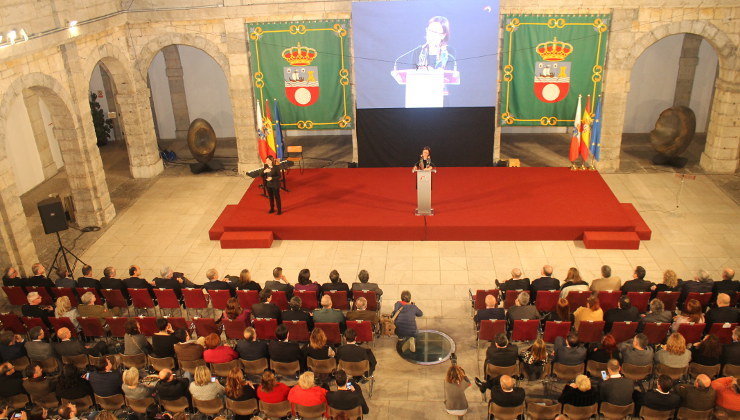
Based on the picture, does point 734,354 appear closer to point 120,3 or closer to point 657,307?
point 657,307

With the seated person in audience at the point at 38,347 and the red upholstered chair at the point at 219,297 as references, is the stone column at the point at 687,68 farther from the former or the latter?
the seated person in audience at the point at 38,347

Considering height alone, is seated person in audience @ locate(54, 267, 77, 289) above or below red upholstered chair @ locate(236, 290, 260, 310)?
above

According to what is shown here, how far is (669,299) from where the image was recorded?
428 inches

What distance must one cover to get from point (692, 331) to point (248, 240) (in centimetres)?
908

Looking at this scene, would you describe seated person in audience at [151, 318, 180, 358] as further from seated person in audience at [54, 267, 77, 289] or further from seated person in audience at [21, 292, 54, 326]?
seated person in audience at [54, 267, 77, 289]

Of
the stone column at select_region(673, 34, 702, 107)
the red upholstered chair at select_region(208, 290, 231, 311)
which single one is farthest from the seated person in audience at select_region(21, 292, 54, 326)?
the stone column at select_region(673, 34, 702, 107)

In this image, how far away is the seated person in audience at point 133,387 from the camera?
29.1 ft

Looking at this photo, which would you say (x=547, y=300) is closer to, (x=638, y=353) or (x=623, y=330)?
(x=623, y=330)

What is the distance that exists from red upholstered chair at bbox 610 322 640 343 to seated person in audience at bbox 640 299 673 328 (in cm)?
17

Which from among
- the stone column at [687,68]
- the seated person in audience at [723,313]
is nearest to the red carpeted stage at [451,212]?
the seated person in audience at [723,313]

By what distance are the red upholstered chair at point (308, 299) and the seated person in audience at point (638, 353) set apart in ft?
16.3

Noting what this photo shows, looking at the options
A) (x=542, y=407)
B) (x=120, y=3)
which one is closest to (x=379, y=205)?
(x=542, y=407)

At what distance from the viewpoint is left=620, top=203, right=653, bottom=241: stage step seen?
47.4ft

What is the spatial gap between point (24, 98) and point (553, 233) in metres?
14.8
